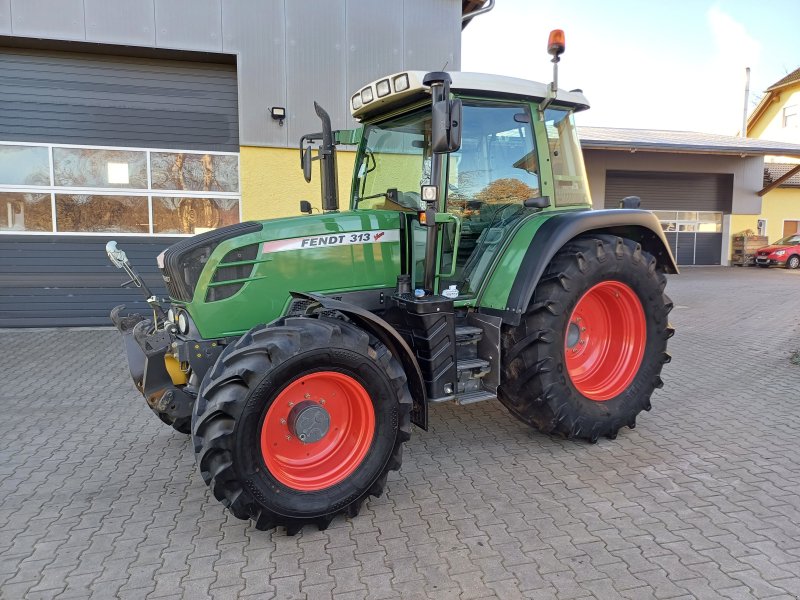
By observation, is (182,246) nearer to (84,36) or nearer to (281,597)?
(281,597)

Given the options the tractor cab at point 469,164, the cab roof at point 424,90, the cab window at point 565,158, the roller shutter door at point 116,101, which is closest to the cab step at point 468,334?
the tractor cab at point 469,164

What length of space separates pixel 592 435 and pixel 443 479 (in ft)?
3.70

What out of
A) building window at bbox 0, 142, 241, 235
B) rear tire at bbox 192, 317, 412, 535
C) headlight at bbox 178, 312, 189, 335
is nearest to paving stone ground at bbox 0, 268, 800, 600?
rear tire at bbox 192, 317, 412, 535

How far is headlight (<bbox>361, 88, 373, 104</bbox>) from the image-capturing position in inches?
148

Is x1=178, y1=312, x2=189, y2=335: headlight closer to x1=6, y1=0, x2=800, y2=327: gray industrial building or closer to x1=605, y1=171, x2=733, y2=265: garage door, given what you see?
x1=6, y1=0, x2=800, y2=327: gray industrial building

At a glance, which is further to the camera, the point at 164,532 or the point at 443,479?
the point at 443,479

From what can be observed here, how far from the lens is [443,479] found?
3.51 m

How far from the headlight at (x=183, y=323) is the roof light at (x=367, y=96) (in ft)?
5.94

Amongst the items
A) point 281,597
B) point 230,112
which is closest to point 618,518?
point 281,597

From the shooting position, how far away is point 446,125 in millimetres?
2982

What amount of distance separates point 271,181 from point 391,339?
608cm

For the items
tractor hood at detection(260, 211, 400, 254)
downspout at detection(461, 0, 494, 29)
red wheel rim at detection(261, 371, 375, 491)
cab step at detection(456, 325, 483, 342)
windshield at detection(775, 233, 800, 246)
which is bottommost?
red wheel rim at detection(261, 371, 375, 491)

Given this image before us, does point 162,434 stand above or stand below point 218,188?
below

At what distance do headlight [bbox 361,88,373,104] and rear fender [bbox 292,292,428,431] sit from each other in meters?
1.44
